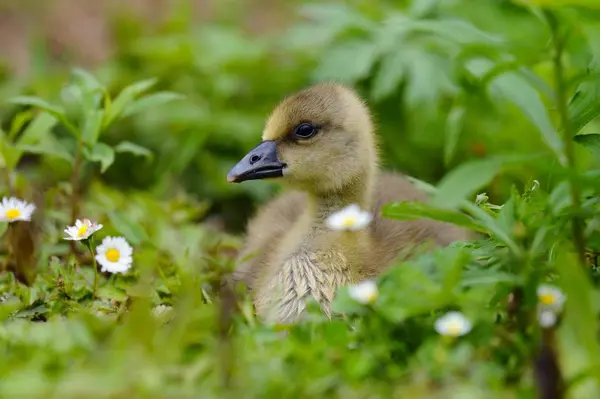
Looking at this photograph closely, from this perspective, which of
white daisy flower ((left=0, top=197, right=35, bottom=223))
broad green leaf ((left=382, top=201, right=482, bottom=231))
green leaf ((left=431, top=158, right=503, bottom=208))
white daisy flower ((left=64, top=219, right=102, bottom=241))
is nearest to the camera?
green leaf ((left=431, top=158, right=503, bottom=208))

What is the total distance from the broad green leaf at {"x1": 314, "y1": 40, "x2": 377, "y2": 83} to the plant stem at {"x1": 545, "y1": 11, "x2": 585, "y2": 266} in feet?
8.17

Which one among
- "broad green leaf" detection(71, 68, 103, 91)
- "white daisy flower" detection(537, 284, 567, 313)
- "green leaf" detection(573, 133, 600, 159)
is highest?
"green leaf" detection(573, 133, 600, 159)

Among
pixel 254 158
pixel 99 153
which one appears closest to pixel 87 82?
pixel 99 153

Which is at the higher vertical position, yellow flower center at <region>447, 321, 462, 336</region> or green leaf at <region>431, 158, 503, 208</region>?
green leaf at <region>431, 158, 503, 208</region>

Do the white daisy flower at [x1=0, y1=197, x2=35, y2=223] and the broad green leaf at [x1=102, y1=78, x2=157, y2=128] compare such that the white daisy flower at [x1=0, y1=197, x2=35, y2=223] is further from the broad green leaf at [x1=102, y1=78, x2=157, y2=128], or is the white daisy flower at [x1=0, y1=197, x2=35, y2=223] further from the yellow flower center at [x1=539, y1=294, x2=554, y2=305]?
the yellow flower center at [x1=539, y1=294, x2=554, y2=305]

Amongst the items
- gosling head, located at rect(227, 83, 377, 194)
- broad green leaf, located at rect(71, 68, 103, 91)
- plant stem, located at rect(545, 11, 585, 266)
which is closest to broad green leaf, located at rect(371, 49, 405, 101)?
gosling head, located at rect(227, 83, 377, 194)

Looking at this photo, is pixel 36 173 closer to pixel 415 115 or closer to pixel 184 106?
pixel 184 106

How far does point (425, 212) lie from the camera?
2.67 meters

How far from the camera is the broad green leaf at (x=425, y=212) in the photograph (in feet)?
8.71

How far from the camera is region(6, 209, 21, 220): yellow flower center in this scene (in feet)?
11.2

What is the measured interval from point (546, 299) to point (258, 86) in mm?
3492

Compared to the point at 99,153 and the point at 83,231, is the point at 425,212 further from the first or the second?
the point at 99,153

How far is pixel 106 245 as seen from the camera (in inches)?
132

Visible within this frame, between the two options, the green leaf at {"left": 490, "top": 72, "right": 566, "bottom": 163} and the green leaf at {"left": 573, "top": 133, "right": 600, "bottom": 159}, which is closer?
the green leaf at {"left": 490, "top": 72, "right": 566, "bottom": 163}
